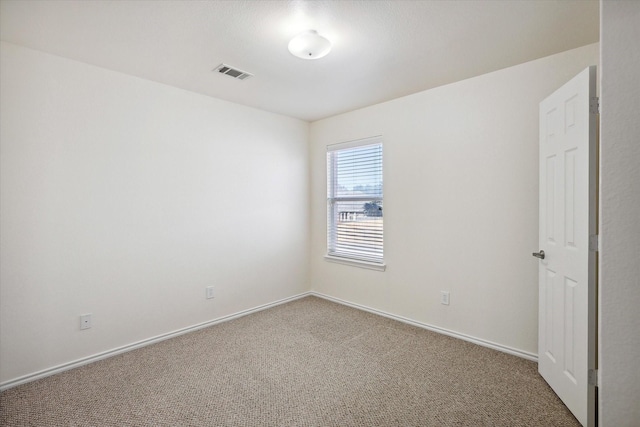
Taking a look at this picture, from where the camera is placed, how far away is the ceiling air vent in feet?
8.86

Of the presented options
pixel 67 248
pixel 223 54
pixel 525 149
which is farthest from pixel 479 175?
pixel 67 248

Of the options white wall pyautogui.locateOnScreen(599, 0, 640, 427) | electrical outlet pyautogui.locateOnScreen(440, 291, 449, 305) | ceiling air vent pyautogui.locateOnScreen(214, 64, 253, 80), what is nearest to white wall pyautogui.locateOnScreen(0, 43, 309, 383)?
ceiling air vent pyautogui.locateOnScreen(214, 64, 253, 80)

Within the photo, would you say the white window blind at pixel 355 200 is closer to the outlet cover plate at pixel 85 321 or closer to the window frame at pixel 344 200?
the window frame at pixel 344 200

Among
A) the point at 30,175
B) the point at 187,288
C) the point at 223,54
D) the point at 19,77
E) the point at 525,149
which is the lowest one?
the point at 187,288

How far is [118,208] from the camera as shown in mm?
2797

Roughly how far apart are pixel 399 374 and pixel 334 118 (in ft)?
10.2

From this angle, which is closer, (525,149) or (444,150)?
(525,149)

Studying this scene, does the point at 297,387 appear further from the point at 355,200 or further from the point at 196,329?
the point at 355,200

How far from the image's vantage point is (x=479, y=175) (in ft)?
9.59

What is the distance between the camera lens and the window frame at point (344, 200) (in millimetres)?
3746

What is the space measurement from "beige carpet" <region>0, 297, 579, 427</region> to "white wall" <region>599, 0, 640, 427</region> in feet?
1.55

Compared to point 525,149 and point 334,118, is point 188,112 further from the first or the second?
point 525,149

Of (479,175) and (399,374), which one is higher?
(479,175)

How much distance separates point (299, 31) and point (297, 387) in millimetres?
2483
